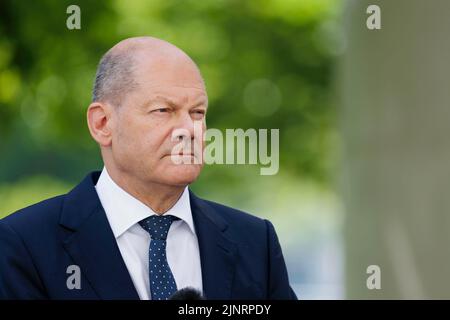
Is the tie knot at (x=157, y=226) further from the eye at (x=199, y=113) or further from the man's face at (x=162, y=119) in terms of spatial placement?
the eye at (x=199, y=113)

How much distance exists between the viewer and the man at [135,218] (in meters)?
1.76

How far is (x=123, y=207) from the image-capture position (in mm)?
1832

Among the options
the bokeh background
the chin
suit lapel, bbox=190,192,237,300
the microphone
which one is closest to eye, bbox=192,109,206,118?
the chin

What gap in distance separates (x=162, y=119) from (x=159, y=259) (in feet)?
1.04

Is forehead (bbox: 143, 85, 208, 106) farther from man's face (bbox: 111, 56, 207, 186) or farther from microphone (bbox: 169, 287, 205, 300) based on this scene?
microphone (bbox: 169, 287, 205, 300)

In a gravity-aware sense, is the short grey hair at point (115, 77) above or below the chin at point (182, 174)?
above

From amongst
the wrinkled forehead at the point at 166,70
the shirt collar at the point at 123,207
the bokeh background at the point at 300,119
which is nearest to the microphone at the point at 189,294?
the shirt collar at the point at 123,207

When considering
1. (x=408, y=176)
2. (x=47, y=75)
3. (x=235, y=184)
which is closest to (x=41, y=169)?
(x=47, y=75)

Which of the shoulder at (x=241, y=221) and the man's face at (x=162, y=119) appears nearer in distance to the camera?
the man's face at (x=162, y=119)

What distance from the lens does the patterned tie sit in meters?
1.78

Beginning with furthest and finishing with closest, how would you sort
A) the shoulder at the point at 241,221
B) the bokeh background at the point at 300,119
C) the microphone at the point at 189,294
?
the bokeh background at the point at 300,119
the shoulder at the point at 241,221
the microphone at the point at 189,294

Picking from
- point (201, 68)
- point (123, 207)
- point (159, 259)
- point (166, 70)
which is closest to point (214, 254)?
point (159, 259)
